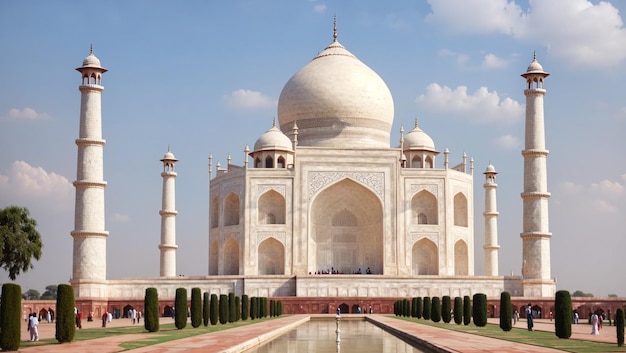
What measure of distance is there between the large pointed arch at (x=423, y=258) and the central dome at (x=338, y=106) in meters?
4.17

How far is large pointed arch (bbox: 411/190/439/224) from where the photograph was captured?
29688mm

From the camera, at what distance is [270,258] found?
29219 mm

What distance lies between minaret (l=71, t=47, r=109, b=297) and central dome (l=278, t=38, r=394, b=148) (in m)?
9.03

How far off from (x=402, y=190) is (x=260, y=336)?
53.8 feet

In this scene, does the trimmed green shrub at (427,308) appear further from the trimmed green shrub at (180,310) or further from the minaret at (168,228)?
the minaret at (168,228)

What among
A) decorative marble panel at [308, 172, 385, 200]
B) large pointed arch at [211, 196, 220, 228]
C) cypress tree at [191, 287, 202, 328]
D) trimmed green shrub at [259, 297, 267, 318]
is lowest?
trimmed green shrub at [259, 297, 267, 318]

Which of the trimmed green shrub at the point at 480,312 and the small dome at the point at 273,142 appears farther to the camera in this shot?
the small dome at the point at 273,142

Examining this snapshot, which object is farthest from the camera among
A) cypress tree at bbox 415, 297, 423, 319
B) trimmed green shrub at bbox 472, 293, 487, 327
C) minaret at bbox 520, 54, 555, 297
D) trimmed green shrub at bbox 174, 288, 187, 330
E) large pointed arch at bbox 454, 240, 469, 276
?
large pointed arch at bbox 454, 240, 469, 276

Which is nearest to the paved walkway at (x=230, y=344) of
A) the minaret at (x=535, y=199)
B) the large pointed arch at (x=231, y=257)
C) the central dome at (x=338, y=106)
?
the minaret at (x=535, y=199)

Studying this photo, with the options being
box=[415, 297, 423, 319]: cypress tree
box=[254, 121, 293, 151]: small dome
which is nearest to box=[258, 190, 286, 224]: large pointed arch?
box=[254, 121, 293, 151]: small dome

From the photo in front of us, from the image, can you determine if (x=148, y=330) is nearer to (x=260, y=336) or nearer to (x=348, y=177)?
(x=260, y=336)

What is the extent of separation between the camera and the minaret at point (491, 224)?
3153 cm

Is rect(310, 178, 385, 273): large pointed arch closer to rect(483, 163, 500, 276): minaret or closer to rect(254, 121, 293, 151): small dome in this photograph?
rect(254, 121, 293, 151): small dome

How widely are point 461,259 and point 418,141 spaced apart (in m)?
4.40
